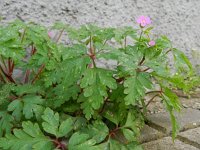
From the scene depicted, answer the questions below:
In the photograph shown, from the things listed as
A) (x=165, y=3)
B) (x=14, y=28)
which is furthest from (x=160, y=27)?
(x=14, y=28)

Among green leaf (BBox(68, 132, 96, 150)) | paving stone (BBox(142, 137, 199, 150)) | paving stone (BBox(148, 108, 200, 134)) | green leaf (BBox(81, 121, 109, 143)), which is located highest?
green leaf (BBox(68, 132, 96, 150))

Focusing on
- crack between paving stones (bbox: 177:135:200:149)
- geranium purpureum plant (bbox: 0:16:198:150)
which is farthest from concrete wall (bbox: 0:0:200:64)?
crack between paving stones (bbox: 177:135:200:149)

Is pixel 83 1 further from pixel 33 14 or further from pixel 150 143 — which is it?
pixel 150 143

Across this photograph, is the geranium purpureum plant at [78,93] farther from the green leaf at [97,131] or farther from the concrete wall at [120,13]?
the concrete wall at [120,13]

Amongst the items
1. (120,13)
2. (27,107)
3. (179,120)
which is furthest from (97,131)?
(120,13)

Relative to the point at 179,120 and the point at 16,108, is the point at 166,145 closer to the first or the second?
the point at 179,120

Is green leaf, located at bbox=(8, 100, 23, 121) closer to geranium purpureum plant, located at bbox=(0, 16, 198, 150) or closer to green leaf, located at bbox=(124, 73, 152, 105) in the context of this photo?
geranium purpureum plant, located at bbox=(0, 16, 198, 150)

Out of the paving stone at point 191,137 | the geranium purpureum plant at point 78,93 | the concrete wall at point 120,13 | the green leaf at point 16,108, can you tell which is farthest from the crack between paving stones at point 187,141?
the concrete wall at point 120,13
